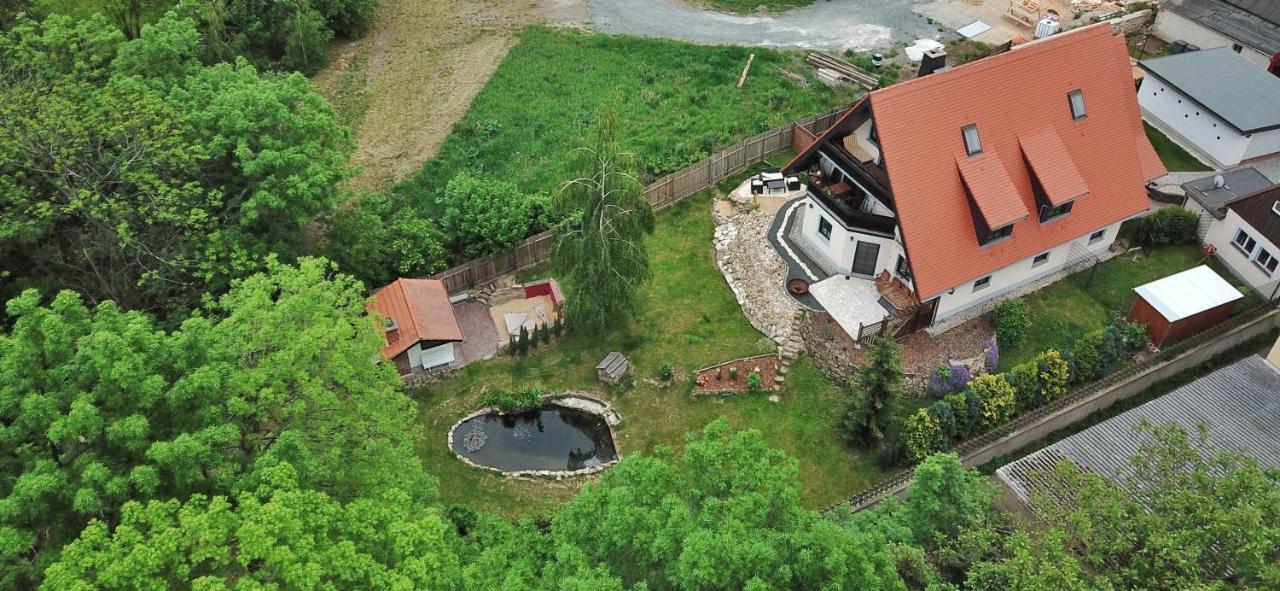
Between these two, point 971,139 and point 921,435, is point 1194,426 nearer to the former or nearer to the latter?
point 921,435

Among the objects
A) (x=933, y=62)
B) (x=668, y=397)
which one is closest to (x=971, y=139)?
(x=933, y=62)

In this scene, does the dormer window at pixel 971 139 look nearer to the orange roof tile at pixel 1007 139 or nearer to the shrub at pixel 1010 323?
the orange roof tile at pixel 1007 139

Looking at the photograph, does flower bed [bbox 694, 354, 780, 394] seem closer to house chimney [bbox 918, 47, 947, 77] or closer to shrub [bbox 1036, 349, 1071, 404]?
shrub [bbox 1036, 349, 1071, 404]

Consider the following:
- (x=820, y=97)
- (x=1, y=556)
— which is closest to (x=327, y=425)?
(x=1, y=556)

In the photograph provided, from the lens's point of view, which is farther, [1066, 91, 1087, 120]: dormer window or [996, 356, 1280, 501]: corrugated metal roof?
[1066, 91, 1087, 120]: dormer window

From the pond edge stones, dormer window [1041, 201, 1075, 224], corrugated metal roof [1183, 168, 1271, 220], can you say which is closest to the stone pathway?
the pond edge stones
